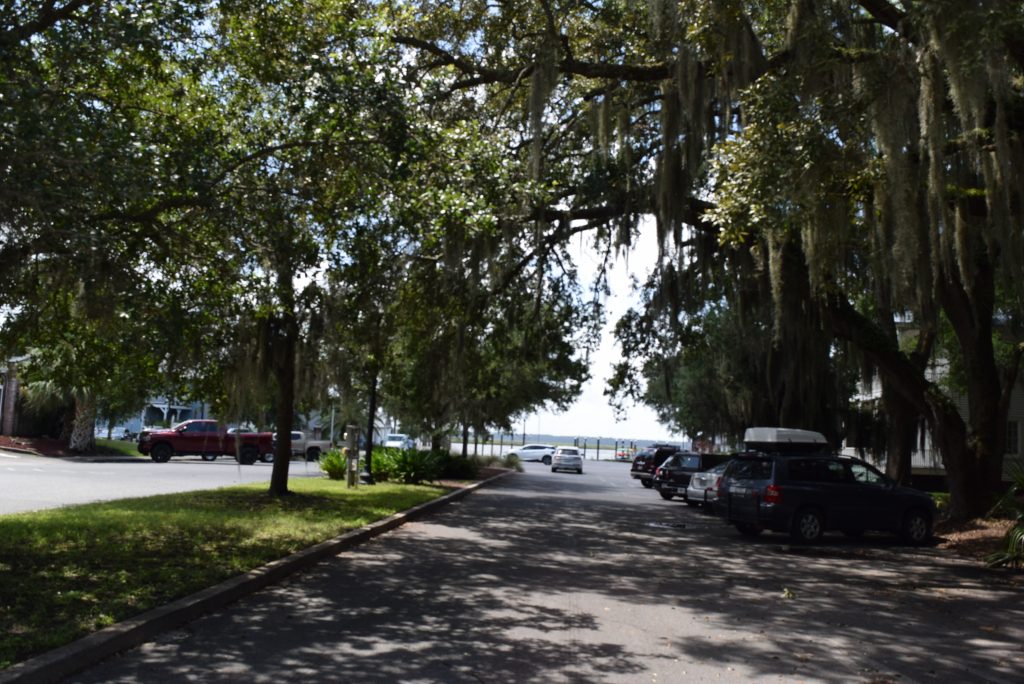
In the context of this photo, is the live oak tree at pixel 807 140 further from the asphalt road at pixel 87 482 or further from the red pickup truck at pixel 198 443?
the red pickup truck at pixel 198 443

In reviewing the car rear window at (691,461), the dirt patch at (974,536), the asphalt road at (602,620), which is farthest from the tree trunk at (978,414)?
the car rear window at (691,461)

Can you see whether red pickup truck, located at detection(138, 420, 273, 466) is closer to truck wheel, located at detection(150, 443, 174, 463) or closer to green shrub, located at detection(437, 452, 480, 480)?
truck wheel, located at detection(150, 443, 174, 463)

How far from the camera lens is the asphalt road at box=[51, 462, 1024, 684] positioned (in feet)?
22.6

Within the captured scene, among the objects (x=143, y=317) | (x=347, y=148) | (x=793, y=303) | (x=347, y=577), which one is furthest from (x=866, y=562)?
(x=143, y=317)

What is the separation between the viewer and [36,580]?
8.80 meters

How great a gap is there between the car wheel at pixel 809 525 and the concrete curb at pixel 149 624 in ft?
26.7

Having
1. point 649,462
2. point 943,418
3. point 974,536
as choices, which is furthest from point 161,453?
point 974,536

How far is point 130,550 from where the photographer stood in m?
11.0

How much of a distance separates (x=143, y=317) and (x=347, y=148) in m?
3.05

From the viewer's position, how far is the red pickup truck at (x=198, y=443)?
1578 inches

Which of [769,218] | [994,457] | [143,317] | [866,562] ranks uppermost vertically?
[769,218]

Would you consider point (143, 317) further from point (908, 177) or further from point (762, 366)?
point (762, 366)

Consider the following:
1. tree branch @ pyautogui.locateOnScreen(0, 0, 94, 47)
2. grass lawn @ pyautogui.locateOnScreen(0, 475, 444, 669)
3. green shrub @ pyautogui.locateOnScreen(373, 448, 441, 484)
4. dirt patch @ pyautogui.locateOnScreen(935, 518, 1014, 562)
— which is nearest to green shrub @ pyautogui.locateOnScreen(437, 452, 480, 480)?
green shrub @ pyautogui.locateOnScreen(373, 448, 441, 484)

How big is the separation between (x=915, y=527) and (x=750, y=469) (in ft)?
10.2
